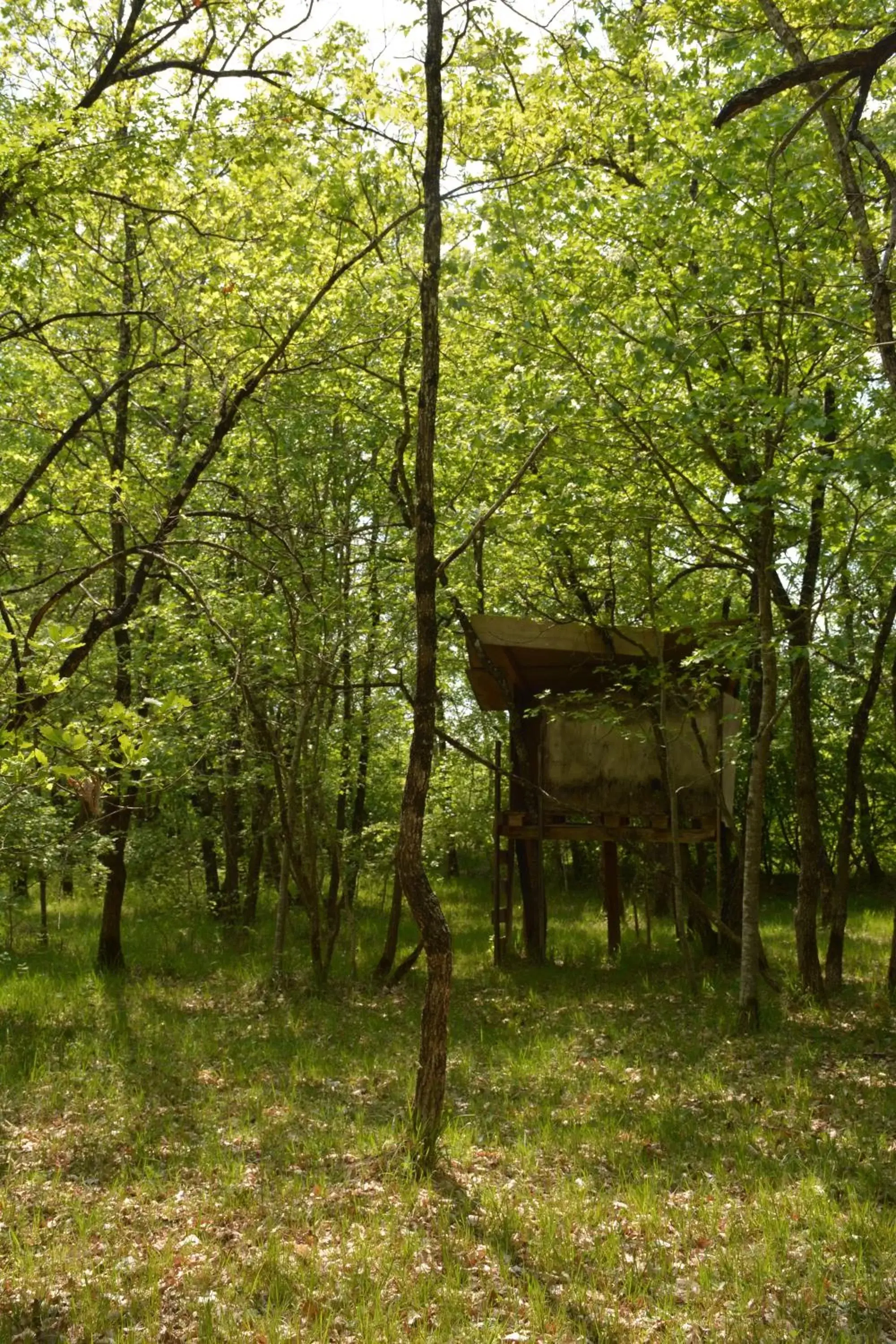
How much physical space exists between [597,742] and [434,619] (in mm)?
8751

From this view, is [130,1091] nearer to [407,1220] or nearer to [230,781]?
[407,1220]

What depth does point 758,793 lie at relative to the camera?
10477 millimetres

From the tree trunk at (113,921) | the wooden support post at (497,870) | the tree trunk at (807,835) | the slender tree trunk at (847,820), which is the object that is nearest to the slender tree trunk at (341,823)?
the wooden support post at (497,870)

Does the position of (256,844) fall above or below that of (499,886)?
above

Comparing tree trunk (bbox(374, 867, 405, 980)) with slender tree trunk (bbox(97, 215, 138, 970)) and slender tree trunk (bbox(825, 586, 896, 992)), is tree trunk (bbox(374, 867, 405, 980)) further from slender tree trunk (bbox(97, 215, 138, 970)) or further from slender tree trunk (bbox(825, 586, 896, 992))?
slender tree trunk (bbox(825, 586, 896, 992))

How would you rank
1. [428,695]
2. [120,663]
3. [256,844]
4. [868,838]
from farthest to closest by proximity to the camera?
1. [868,838]
2. [256,844]
3. [120,663]
4. [428,695]

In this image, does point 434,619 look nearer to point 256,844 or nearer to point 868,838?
point 256,844

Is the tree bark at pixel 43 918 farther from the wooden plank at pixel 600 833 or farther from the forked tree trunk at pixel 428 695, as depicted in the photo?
the forked tree trunk at pixel 428 695

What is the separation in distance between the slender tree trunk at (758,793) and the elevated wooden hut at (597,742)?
242 centimetres

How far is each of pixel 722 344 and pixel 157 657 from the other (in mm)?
7202

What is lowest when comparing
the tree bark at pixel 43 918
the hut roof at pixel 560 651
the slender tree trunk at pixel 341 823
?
the tree bark at pixel 43 918

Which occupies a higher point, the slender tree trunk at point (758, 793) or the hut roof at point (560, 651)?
the hut roof at point (560, 651)

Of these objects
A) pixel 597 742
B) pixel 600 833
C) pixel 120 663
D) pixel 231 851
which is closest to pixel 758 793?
pixel 597 742

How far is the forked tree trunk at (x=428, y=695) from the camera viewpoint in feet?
23.2
